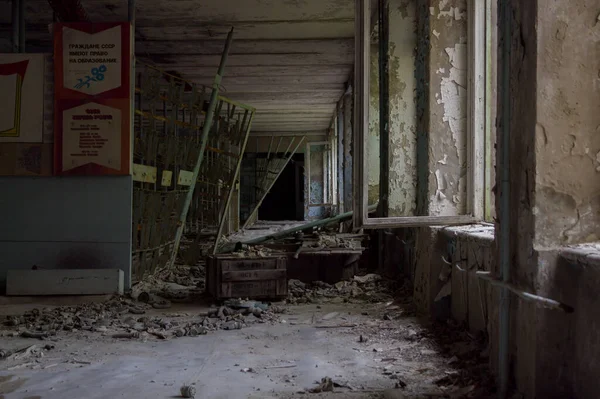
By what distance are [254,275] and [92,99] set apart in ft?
7.69

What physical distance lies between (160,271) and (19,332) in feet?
8.88

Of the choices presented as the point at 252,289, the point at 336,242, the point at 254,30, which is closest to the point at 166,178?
the point at 252,289

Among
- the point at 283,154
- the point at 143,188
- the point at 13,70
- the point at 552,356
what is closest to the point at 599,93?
the point at 552,356

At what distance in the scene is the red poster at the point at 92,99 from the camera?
226 inches

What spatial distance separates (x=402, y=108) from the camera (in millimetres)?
5492

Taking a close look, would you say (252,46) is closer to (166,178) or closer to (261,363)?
(166,178)

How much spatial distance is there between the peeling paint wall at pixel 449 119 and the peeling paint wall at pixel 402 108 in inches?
34.7

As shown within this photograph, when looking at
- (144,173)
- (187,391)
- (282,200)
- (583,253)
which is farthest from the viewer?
(282,200)

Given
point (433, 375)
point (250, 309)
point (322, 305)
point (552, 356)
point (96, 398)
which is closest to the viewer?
point (552, 356)

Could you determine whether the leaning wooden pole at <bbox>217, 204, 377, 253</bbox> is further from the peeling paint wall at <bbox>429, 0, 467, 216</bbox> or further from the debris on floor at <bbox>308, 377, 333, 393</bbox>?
the debris on floor at <bbox>308, 377, 333, 393</bbox>

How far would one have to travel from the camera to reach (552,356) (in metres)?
2.29

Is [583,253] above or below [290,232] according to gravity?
above

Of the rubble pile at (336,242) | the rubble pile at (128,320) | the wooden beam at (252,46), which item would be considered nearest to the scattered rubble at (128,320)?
the rubble pile at (128,320)

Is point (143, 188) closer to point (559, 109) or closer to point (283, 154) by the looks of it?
point (559, 109)
